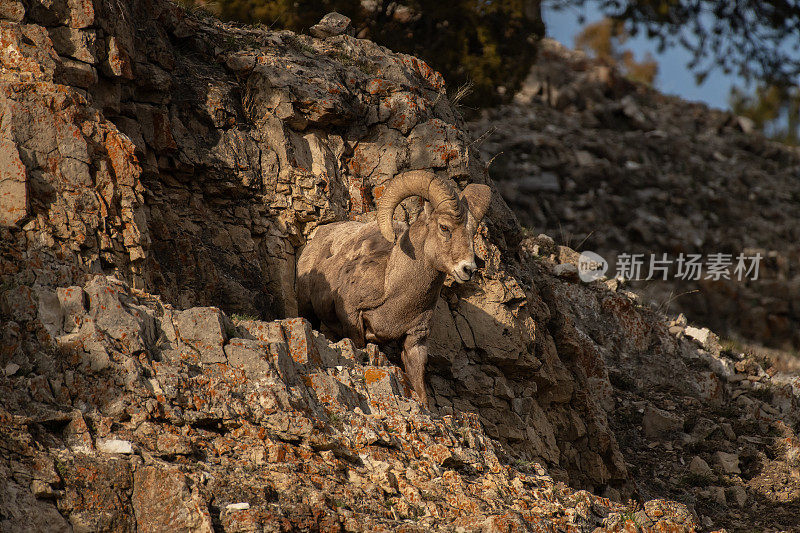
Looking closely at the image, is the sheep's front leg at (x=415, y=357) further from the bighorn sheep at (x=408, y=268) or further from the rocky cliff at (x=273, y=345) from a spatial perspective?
the rocky cliff at (x=273, y=345)

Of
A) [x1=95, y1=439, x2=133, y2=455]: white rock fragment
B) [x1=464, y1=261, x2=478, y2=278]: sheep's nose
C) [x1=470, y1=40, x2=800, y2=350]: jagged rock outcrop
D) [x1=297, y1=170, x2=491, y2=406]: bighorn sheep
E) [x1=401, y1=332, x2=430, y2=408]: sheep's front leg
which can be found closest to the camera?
[x1=95, y1=439, x2=133, y2=455]: white rock fragment

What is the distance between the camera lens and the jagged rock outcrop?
21.3 metres

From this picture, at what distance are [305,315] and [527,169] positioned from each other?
13615 mm

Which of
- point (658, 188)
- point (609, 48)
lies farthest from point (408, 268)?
point (609, 48)

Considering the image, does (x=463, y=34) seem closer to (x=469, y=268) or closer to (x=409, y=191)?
(x=409, y=191)

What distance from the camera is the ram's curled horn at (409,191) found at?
8.30 metres

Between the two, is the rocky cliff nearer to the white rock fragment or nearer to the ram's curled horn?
the white rock fragment

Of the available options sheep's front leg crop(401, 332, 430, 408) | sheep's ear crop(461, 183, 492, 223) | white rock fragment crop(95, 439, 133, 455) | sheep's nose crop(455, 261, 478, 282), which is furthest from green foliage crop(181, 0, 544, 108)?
white rock fragment crop(95, 439, 133, 455)

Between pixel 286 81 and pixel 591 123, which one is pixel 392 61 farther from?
pixel 591 123

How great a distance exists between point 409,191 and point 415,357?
5.21ft

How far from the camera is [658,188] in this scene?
23656 millimetres

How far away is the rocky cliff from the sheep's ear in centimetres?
137

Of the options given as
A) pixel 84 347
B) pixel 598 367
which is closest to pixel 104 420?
pixel 84 347

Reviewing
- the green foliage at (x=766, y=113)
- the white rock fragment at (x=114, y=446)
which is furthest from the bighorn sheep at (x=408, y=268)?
the green foliage at (x=766, y=113)
